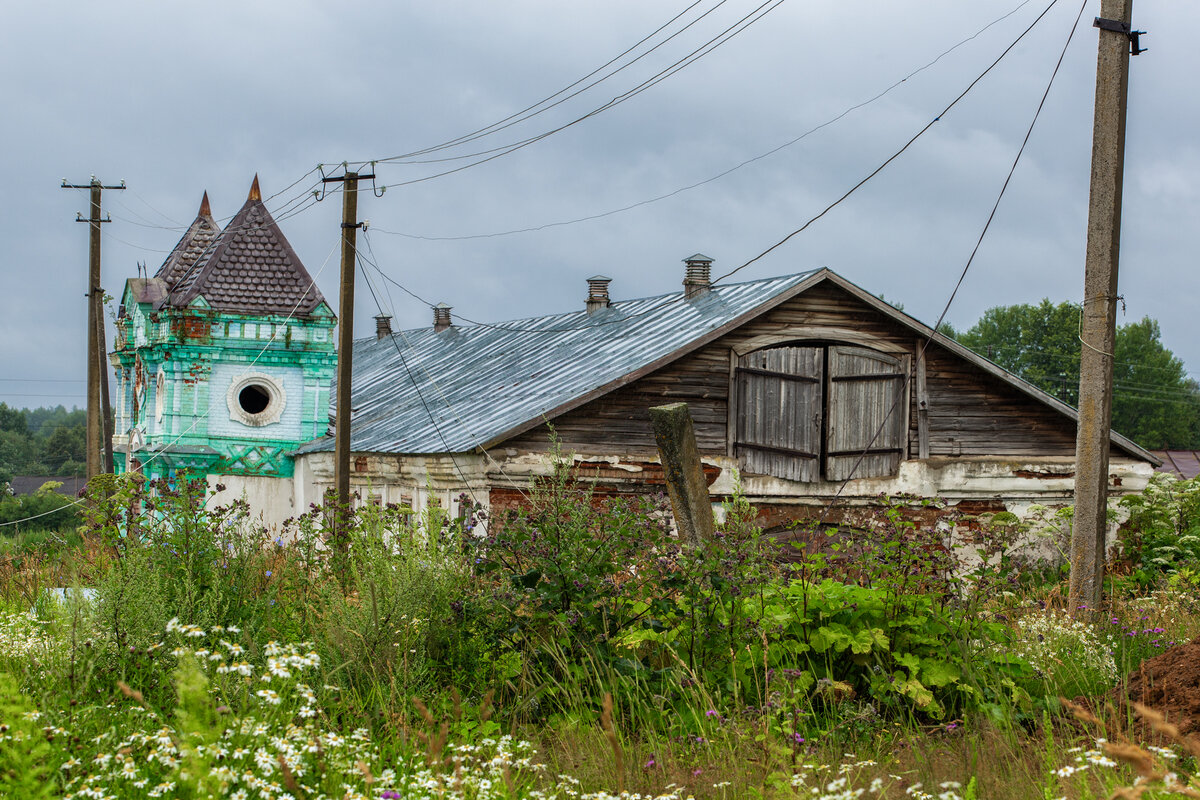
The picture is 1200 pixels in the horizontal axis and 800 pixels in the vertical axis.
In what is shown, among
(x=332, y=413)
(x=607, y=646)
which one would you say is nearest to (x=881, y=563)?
(x=607, y=646)

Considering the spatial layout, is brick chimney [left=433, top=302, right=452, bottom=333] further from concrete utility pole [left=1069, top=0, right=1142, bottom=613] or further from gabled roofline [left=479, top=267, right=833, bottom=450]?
concrete utility pole [left=1069, top=0, right=1142, bottom=613]

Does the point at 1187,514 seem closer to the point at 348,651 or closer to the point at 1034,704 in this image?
the point at 1034,704

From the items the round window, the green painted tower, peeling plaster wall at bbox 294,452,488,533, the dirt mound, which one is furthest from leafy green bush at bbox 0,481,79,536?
the dirt mound

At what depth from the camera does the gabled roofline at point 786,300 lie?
14.1 metres

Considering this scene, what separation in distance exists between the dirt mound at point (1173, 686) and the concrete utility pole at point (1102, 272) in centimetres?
292

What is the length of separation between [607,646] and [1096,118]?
6094mm

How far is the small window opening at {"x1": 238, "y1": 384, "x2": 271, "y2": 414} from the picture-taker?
21.7 meters

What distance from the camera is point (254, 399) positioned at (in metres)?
21.9

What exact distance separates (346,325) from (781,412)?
235 inches

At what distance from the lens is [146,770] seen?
4457 millimetres

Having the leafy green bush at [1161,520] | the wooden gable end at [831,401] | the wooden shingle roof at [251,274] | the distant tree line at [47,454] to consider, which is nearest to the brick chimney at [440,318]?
the wooden shingle roof at [251,274]

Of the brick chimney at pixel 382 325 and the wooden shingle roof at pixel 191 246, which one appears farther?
the brick chimney at pixel 382 325

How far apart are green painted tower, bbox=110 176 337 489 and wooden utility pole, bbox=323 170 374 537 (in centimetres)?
597

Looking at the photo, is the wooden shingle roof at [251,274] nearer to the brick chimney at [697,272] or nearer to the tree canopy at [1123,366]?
the brick chimney at [697,272]
